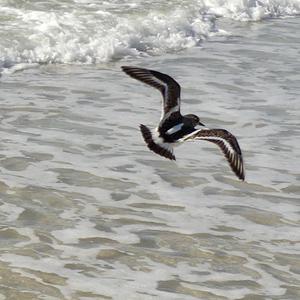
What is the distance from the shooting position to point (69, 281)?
5707 millimetres

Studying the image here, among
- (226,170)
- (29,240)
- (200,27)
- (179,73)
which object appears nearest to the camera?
(29,240)

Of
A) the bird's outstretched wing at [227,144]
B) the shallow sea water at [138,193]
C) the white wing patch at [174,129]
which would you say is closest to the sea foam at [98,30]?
the shallow sea water at [138,193]

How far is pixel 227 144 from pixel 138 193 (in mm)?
943

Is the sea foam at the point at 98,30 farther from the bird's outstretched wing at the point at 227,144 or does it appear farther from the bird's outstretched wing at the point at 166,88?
the bird's outstretched wing at the point at 227,144

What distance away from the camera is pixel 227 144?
6.57m

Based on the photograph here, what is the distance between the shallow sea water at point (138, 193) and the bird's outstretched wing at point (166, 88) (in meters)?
0.65

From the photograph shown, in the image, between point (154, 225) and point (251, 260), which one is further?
point (154, 225)

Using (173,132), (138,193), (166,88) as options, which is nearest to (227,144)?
(173,132)

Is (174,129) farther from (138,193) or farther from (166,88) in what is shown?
(138,193)

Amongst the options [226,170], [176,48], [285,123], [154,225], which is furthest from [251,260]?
[176,48]

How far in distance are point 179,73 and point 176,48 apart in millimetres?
1625

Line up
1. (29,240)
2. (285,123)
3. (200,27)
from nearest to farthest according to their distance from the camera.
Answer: (29,240)
(285,123)
(200,27)

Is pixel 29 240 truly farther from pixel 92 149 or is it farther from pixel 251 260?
pixel 92 149

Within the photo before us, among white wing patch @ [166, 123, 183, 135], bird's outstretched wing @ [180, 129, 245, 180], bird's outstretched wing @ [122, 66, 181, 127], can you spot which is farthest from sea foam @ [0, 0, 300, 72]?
bird's outstretched wing @ [180, 129, 245, 180]
